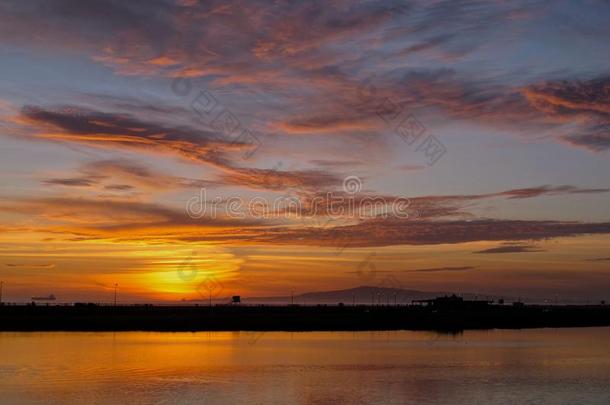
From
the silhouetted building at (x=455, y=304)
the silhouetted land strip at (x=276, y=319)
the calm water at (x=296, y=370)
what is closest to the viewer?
the calm water at (x=296, y=370)

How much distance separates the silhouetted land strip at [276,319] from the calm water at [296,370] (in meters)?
15.8

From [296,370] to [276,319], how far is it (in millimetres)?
63457

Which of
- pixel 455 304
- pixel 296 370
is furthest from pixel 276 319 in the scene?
pixel 296 370

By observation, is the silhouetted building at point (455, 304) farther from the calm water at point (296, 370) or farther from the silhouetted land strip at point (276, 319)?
the calm water at point (296, 370)

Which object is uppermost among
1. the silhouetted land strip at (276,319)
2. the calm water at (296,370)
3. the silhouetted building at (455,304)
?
the silhouetted building at (455,304)

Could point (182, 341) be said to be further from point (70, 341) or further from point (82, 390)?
point (82, 390)

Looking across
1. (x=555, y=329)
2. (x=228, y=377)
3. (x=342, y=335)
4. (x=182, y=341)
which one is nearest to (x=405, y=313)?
(x=555, y=329)

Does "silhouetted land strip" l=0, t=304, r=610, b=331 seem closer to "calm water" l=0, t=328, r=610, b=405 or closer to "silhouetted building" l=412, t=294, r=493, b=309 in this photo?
"silhouetted building" l=412, t=294, r=493, b=309

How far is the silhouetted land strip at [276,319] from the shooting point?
11188 centimetres

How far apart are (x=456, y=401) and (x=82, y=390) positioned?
85.5 ft

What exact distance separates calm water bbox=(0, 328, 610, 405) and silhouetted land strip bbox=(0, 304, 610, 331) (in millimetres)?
15839

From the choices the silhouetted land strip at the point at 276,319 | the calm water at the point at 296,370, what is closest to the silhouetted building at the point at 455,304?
the silhouetted land strip at the point at 276,319

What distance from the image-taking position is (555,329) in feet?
411

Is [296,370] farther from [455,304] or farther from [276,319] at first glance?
[455,304]
